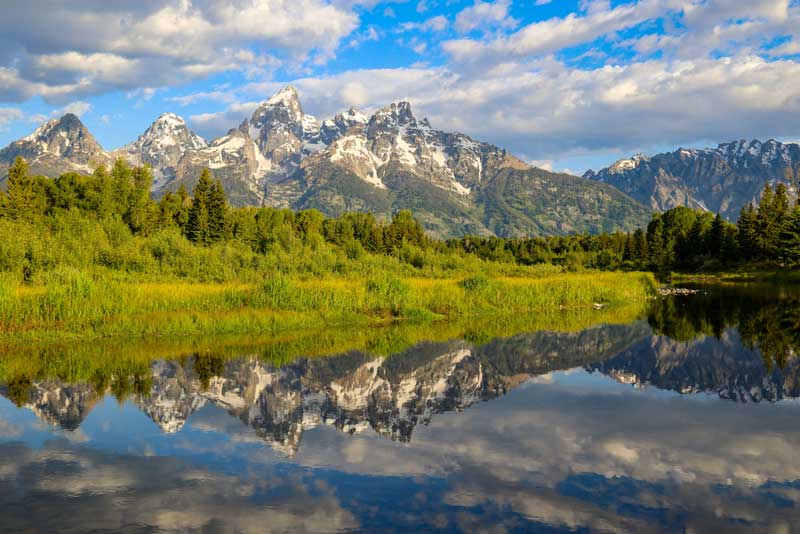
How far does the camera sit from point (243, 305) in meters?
37.2

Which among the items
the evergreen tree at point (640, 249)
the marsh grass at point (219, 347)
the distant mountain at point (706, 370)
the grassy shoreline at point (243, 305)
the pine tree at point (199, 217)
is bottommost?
the distant mountain at point (706, 370)

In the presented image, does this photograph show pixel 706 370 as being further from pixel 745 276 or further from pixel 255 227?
pixel 745 276

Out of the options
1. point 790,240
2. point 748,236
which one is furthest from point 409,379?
point 748,236

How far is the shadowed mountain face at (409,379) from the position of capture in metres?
19.1

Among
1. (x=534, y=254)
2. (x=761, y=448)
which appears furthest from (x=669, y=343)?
(x=534, y=254)

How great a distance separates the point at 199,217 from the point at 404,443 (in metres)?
72.5

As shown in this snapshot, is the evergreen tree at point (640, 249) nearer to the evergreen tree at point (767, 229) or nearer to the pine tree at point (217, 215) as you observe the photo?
the evergreen tree at point (767, 229)

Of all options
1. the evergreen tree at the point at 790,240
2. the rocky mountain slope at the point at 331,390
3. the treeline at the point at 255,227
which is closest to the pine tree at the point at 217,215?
the treeline at the point at 255,227

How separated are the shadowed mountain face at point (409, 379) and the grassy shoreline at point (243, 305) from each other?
7.24 m

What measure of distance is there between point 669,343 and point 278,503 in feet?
89.4

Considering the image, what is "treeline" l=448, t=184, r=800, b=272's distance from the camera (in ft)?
341

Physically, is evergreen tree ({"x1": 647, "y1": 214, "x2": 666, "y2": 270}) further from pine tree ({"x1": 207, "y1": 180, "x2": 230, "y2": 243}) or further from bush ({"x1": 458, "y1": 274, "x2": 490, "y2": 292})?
bush ({"x1": 458, "y1": 274, "x2": 490, "y2": 292})

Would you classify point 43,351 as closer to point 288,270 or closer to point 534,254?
point 288,270

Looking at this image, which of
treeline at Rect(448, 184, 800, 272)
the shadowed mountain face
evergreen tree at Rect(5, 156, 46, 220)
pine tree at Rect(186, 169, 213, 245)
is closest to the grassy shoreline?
the shadowed mountain face
